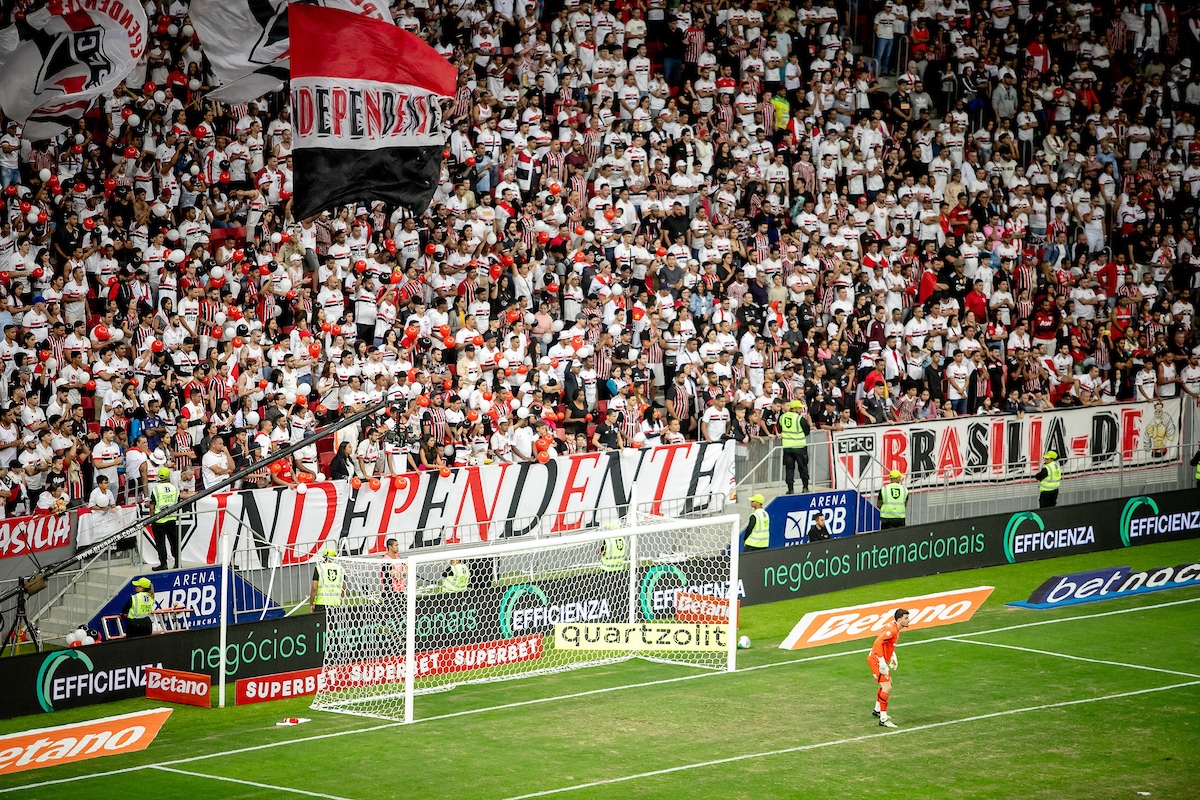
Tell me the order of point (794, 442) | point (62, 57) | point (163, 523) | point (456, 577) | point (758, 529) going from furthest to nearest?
point (794, 442)
point (758, 529)
point (163, 523)
point (456, 577)
point (62, 57)

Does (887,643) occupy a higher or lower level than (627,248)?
lower

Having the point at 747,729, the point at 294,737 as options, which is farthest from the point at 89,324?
the point at 747,729

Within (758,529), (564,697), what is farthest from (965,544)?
(564,697)

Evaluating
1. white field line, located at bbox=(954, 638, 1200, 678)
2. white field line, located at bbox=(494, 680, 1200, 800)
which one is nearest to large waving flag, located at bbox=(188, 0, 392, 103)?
white field line, located at bbox=(494, 680, 1200, 800)

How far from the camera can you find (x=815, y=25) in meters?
35.9

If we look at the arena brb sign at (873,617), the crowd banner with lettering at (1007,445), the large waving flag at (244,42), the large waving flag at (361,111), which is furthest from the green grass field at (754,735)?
the large waving flag at (244,42)

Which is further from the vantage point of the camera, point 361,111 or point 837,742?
point 361,111

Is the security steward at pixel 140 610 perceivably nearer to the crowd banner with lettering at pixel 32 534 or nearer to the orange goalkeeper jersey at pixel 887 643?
the crowd banner with lettering at pixel 32 534

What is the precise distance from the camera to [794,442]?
89.2 feet

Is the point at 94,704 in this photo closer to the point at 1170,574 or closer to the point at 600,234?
the point at 600,234

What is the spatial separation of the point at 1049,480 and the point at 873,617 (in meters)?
7.88

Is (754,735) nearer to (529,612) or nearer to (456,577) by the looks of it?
(529,612)

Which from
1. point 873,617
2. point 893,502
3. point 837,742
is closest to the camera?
point 837,742

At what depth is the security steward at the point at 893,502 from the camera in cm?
2638
